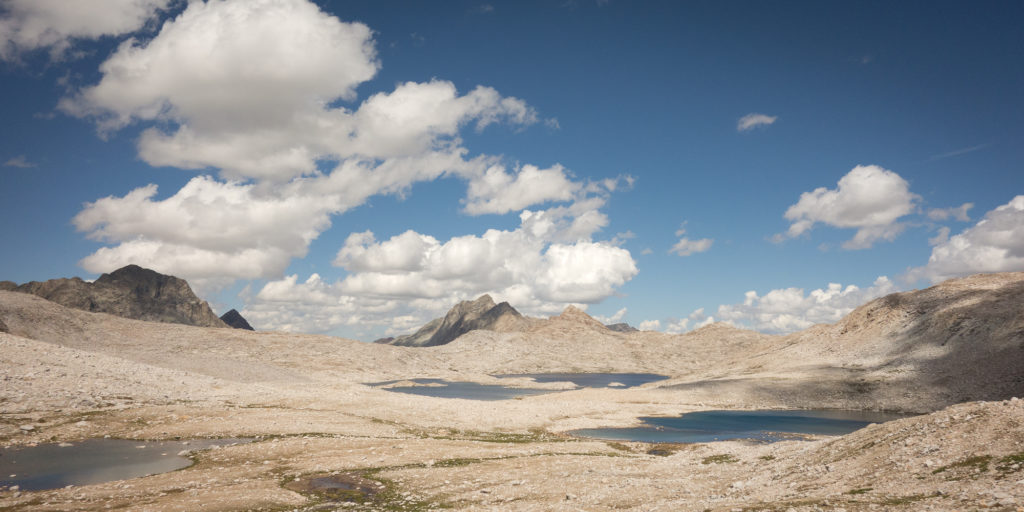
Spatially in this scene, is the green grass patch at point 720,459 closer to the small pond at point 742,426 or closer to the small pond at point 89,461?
the small pond at point 742,426

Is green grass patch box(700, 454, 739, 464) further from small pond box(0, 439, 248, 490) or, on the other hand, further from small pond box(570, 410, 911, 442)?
small pond box(0, 439, 248, 490)

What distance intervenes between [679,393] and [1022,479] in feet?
358

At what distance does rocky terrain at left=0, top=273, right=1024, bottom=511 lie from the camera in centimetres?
2495

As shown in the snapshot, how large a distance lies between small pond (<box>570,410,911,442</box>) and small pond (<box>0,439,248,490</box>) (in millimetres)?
47028

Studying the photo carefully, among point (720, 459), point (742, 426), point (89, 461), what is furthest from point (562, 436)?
point (89, 461)

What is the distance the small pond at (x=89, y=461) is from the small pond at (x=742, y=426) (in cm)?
4703

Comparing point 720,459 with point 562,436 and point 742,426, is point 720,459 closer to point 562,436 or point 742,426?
point 562,436

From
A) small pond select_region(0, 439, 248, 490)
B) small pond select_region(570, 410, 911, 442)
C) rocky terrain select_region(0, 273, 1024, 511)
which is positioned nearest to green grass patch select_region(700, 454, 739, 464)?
rocky terrain select_region(0, 273, 1024, 511)

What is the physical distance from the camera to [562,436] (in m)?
64.1

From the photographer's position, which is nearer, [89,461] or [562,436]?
[89,461]

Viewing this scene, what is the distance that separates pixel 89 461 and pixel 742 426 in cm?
8502

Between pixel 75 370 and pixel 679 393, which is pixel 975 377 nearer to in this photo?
pixel 679 393

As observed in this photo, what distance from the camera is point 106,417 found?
193ft

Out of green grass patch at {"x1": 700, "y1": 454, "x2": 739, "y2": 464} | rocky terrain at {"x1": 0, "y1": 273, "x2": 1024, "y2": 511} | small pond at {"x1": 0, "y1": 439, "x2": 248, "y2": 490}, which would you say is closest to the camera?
rocky terrain at {"x1": 0, "y1": 273, "x2": 1024, "y2": 511}
